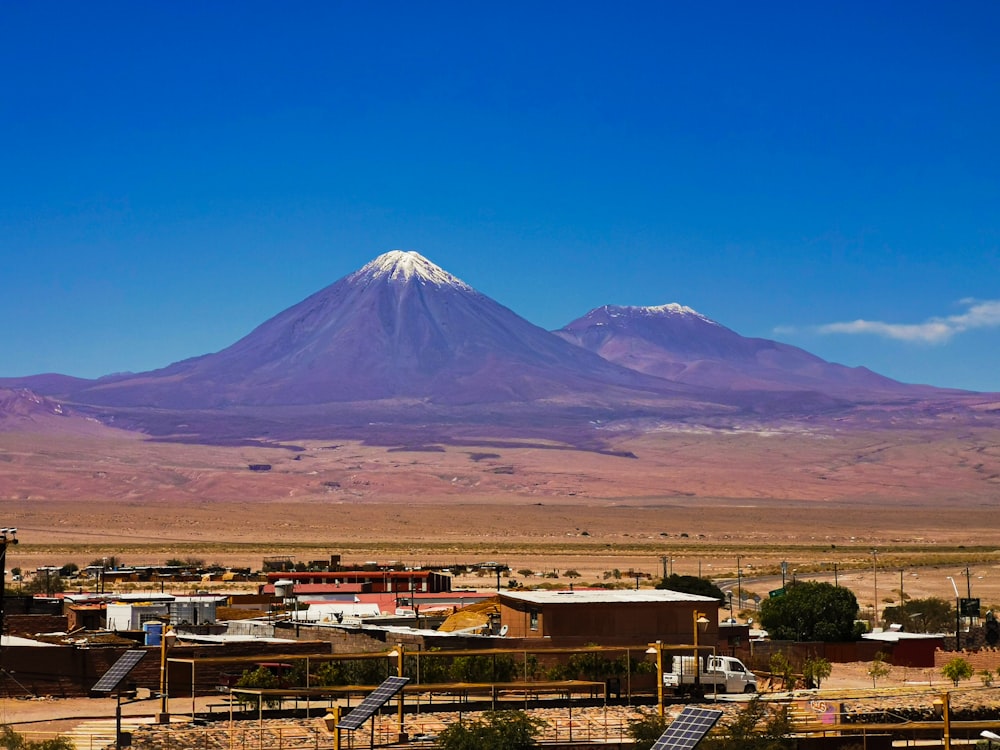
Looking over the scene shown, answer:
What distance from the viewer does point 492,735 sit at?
23.3 meters

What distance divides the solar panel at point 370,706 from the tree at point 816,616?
812 inches

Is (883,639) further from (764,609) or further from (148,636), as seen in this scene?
(148,636)

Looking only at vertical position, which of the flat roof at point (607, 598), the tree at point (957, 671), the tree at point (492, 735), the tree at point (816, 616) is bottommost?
the tree at point (957, 671)

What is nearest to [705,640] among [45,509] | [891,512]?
[45,509]

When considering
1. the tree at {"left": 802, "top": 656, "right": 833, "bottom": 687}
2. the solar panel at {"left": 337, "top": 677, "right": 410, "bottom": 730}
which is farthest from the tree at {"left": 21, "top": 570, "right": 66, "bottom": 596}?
the solar panel at {"left": 337, "top": 677, "right": 410, "bottom": 730}

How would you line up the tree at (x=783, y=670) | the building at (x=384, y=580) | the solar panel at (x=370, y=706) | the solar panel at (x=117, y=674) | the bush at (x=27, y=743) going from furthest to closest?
the building at (x=384, y=580), the tree at (x=783, y=670), the solar panel at (x=117, y=674), the bush at (x=27, y=743), the solar panel at (x=370, y=706)

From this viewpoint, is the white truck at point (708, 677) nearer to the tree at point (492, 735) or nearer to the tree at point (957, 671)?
the tree at point (957, 671)

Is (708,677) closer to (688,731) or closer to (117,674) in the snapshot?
(688,731)

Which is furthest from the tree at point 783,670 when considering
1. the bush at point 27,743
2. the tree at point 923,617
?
the bush at point 27,743

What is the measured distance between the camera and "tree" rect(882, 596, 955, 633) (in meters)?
49.1

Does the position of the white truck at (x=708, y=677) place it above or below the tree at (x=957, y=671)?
above

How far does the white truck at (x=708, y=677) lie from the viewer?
30312 mm

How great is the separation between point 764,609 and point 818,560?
181ft

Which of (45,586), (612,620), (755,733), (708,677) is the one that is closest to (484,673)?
(708,677)
